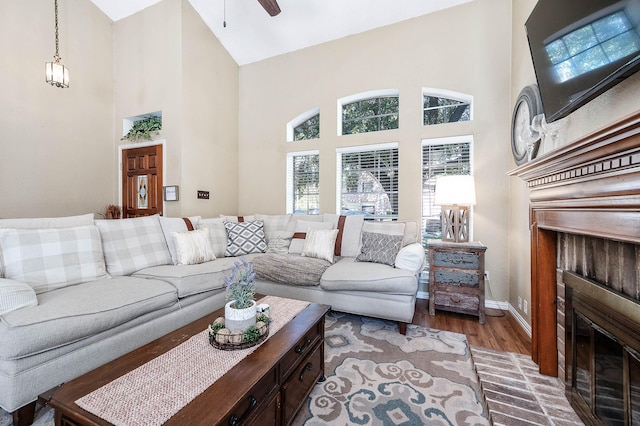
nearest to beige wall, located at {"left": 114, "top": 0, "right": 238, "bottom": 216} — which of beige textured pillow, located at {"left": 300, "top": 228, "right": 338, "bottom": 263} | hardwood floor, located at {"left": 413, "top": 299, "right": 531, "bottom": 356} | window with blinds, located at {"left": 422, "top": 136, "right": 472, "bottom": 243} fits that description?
beige textured pillow, located at {"left": 300, "top": 228, "right": 338, "bottom": 263}

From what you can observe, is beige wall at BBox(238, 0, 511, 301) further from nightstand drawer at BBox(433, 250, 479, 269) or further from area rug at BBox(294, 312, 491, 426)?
area rug at BBox(294, 312, 491, 426)

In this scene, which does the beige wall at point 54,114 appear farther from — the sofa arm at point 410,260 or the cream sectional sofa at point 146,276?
the sofa arm at point 410,260

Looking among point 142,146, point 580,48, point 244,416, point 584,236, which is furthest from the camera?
point 142,146

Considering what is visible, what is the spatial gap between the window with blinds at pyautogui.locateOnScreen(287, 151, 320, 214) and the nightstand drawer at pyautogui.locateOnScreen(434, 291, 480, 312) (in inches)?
78.4

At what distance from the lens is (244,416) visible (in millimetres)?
962

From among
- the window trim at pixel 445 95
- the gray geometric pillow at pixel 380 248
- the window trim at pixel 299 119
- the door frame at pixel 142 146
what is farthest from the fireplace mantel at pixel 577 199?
the door frame at pixel 142 146

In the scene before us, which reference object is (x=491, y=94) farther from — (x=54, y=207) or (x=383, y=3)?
(x=54, y=207)

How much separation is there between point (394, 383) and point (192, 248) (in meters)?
2.19

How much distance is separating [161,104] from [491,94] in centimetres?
423

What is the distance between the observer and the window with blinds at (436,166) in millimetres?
3240

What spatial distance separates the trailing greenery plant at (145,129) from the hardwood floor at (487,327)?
417 cm

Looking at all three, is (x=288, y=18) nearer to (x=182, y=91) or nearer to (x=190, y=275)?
(x=182, y=91)

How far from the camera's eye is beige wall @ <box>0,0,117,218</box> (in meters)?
3.04

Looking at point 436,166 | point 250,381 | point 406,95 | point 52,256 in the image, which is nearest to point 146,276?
point 52,256
